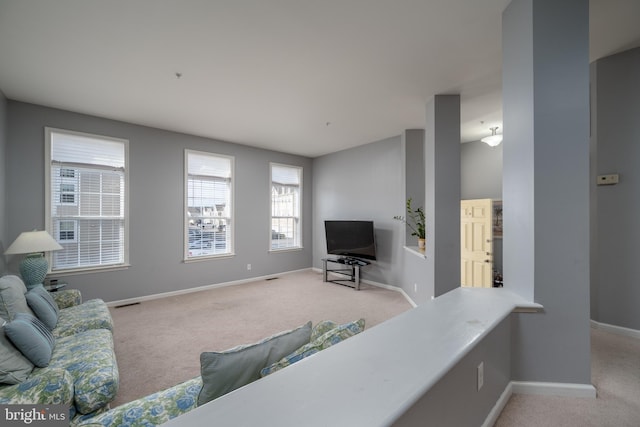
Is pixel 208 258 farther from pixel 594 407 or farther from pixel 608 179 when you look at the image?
pixel 608 179

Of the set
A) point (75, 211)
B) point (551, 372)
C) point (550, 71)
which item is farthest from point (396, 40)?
point (75, 211)

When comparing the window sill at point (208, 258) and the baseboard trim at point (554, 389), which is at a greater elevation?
the window sill at point (208, 258)

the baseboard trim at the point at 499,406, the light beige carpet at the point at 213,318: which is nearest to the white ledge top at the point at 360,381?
the baseboard trim at the point at 499,406

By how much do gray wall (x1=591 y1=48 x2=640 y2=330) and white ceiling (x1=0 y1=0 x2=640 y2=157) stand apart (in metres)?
0.28

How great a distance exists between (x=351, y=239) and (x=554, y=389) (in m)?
3.76

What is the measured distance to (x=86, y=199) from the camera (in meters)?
3.73

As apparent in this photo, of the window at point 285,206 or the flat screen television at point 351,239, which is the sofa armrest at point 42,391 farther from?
the window at point 285,206

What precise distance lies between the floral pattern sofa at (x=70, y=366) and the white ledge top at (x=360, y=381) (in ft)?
4.12

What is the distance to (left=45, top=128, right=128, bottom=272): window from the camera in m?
3.53

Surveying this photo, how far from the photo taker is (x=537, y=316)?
1.70 metres

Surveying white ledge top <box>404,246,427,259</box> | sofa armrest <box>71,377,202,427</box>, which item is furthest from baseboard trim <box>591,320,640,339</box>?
sofa armrest <box>71,377,202,427</box>

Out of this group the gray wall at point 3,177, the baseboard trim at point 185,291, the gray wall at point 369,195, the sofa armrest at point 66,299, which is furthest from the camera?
the gray wall at point 369,195

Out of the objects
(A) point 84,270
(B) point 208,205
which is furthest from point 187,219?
(A) point 84,270

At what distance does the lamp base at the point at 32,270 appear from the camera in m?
2.86
